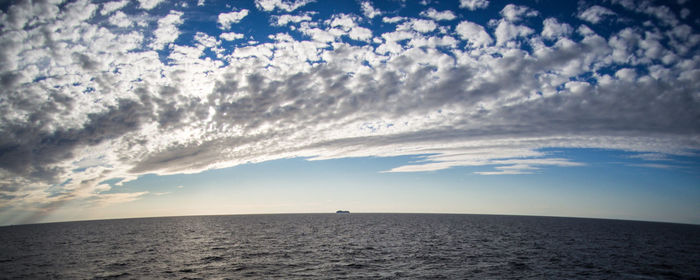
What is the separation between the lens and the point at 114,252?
47344 millimetres

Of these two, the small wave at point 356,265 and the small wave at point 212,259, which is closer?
the small wave at point 356,265

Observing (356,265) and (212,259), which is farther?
(212,259)

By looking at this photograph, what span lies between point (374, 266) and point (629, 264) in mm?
32611

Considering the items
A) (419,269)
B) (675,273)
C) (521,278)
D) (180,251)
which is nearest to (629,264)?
(675,273)

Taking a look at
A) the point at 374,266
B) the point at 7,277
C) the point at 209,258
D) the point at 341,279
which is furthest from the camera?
the point at 209,258

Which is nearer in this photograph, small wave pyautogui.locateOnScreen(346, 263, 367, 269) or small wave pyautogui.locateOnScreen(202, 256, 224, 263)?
small wave pyautogui.locateOnScreen(346, 263, 367, 269)

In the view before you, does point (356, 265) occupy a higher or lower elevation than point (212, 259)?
higher

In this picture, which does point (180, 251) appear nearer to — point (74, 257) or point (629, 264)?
point (74, 257)

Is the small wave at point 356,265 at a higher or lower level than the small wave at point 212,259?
higher

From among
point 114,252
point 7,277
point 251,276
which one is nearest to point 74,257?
point 114,252

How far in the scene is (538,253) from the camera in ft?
147

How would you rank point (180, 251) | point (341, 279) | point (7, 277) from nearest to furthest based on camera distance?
point (341, 279) → point (7, 277) → point (180, 251)

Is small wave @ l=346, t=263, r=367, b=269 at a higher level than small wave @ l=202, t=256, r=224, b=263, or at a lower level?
higher

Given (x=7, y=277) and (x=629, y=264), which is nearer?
(x=7, y=277)
